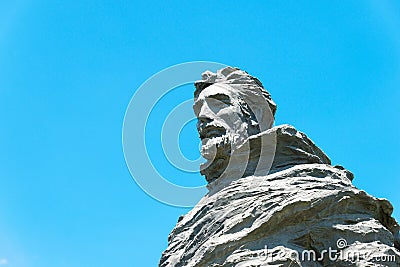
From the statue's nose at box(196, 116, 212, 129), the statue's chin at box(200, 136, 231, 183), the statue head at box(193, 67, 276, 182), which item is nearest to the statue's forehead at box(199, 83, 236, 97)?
the statue head at box(193, 67, 276, 182)

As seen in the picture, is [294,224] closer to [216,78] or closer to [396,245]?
[396,245]

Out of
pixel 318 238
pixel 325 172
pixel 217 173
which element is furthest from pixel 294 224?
pixel 217 173

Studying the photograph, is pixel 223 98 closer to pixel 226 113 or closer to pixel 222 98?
pixel 222 98

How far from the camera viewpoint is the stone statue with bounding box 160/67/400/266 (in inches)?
482

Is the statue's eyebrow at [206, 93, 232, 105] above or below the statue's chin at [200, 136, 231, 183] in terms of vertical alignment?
above

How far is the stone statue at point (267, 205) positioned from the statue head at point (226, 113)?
0.02 m

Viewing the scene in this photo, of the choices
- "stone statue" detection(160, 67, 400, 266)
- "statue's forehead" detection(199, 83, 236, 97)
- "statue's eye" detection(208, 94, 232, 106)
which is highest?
"statue's forehead" detection(199, 83, 236, 97)

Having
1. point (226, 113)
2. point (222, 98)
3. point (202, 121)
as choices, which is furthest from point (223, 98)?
point (202, 121)

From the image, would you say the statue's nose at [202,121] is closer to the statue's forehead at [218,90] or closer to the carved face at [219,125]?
the carved face at [219,125]

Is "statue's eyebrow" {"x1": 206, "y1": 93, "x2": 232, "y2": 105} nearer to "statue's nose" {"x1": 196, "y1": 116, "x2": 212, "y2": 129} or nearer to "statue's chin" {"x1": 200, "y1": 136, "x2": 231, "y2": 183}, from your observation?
"statue's nose" {"x1": 196, "y1": 116, "x2": 212, "y2": 129}

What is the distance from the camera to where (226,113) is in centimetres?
1467

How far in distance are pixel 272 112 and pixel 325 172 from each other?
2.31 m

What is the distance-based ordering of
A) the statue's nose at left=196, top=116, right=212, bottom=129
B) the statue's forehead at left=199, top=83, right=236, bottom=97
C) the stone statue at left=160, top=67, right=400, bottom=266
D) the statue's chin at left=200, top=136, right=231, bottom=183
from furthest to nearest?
1. the statue's forehead at left=199, top=83, right=236, bottom=97
2. the statue's nose at left=196, top=116, right=212, bottom=129
3. the statue's chin at left=200, top=136, right=231, bottom=183
4. the stone statue at left=160, top=67, right=400, bottom=266

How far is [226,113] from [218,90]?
0.60 metres
